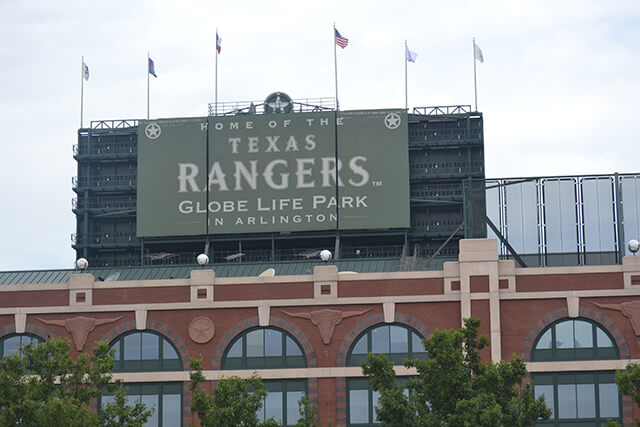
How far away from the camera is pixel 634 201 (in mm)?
77500

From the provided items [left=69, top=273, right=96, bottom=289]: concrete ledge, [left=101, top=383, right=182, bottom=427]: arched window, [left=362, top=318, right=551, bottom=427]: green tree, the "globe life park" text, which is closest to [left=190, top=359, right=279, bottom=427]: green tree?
[left=362, top=318, right=551, bottom=427]: green tree

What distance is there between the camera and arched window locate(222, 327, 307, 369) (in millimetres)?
71250

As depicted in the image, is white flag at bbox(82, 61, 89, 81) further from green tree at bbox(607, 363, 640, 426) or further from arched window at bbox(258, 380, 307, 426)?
green tree at bbox(607, 363, 640, 426)

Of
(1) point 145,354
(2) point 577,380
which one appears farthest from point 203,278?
(2) point 577,380

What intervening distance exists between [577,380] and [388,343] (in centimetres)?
995

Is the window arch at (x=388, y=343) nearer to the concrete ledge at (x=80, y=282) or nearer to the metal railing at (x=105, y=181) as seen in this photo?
the concrete ledge at (x=80, y=282)

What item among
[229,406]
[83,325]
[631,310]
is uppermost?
[631,310]

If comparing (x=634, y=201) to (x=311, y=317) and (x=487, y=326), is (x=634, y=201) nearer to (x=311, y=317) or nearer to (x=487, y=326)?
(x=487, y=326)

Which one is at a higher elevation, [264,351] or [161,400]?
[264,351]

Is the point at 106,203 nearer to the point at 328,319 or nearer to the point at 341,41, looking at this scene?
the point at 341,41

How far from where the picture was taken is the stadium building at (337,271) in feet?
229

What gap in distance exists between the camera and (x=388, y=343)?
70.9m

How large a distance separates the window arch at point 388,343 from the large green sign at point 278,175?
2050 centimetres

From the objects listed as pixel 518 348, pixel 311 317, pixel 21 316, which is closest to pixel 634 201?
pixel 518 348
